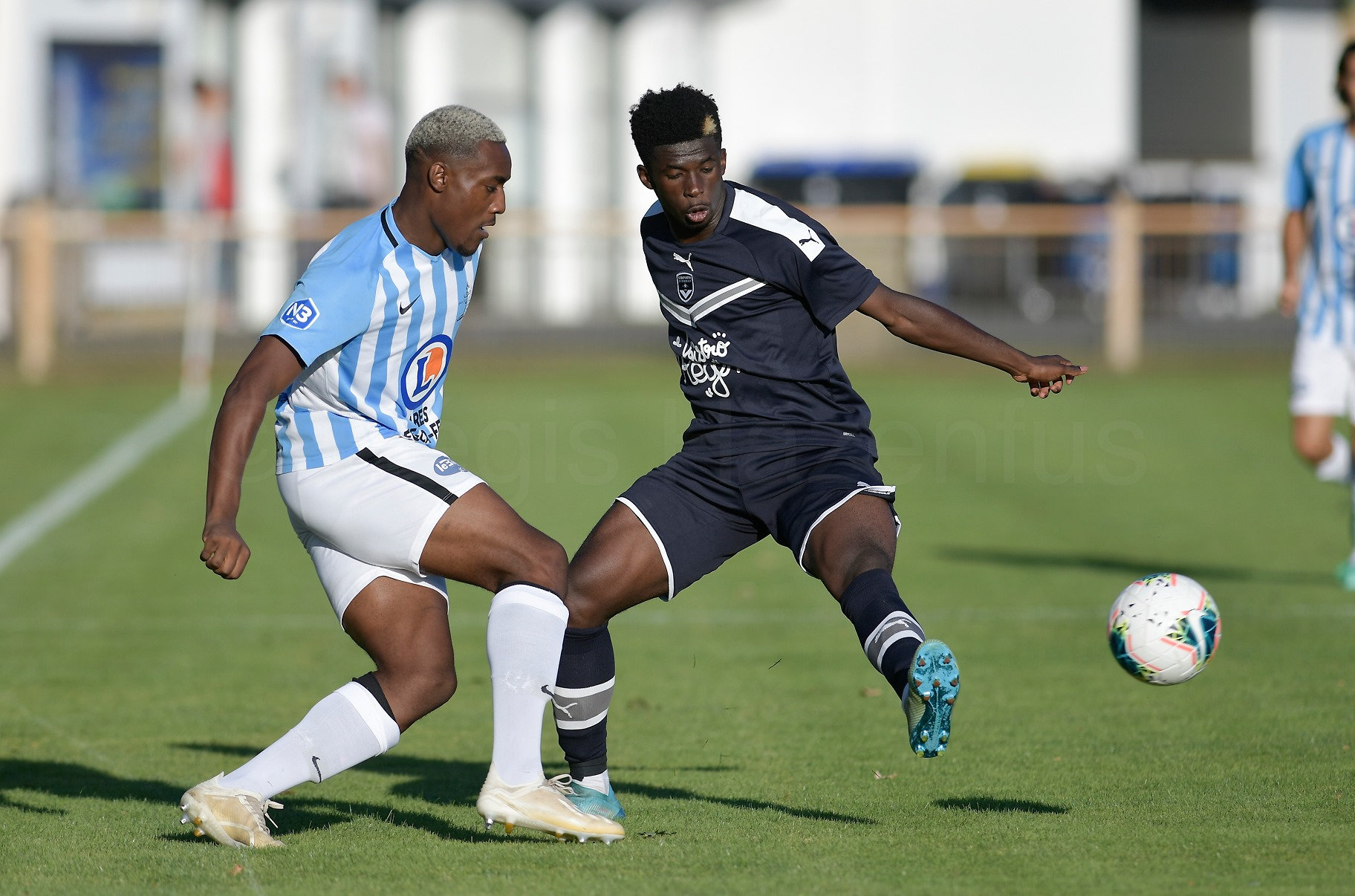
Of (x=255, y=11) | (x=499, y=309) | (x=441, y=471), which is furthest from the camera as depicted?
(x=255, y=11)

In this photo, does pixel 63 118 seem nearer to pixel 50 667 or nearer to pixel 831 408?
pixel 50 667

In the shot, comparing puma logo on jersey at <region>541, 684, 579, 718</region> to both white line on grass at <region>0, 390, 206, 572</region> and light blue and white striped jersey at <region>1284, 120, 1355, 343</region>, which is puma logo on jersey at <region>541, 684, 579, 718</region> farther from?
white line on grass at <region>0, 390, 206, 572</region>

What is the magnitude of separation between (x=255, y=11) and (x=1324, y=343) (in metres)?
20.8

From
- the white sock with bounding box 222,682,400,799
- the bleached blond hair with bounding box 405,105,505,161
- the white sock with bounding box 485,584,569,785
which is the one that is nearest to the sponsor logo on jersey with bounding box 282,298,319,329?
the bleached blond hair with bounding box 405,105,505,161

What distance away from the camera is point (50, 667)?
25.3 feet

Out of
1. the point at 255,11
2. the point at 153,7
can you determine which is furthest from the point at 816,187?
the point at 153,7

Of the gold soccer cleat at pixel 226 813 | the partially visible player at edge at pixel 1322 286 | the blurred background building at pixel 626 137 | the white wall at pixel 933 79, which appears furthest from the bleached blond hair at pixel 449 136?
the white wall at pixel 933 79

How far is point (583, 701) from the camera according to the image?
16.5ft

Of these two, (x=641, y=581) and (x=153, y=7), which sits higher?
(x=153, y=7)

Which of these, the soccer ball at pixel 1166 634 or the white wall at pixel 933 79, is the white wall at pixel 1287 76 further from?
the soccer ball at pixel 1166 634

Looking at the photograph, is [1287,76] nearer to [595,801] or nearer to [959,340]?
[959,340]

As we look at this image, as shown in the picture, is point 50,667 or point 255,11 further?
point 255,11

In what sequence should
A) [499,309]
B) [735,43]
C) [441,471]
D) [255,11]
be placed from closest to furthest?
[441,471]
[499,309]
[255,11]
[735,43]

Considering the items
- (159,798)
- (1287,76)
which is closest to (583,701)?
(159,798)
